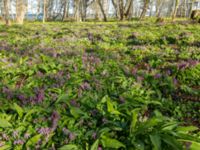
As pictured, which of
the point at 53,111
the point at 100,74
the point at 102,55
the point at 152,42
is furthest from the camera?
the point at 152,42

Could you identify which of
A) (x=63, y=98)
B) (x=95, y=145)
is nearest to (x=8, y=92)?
(x=63, y=98)

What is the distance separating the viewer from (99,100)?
5.48 meters

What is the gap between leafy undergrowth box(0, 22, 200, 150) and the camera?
13.6 feet

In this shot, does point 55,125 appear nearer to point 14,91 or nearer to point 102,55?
point 14,91

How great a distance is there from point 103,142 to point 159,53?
20.5 ft

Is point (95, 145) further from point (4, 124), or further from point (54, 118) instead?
point (4, 124)

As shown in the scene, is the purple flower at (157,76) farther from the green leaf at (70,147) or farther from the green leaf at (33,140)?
the green leaf at (33,140)

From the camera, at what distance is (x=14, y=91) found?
19.7 feet

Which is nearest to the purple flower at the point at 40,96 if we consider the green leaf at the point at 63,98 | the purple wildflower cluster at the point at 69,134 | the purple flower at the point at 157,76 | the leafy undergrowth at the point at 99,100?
the leafy undergrowth at the point at 99,100

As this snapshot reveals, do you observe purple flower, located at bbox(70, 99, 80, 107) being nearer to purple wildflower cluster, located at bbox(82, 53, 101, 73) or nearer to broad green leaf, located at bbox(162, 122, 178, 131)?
broad green leaf, located at bbox(162, 122, 178, 131)

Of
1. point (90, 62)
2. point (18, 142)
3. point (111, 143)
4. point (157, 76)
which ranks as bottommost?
point (18, 142)

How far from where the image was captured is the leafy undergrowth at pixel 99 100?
4145 millimetres

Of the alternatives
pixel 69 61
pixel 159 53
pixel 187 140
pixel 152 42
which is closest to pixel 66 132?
pixel 187 140

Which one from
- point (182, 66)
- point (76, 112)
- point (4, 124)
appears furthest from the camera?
point (182, 66)
